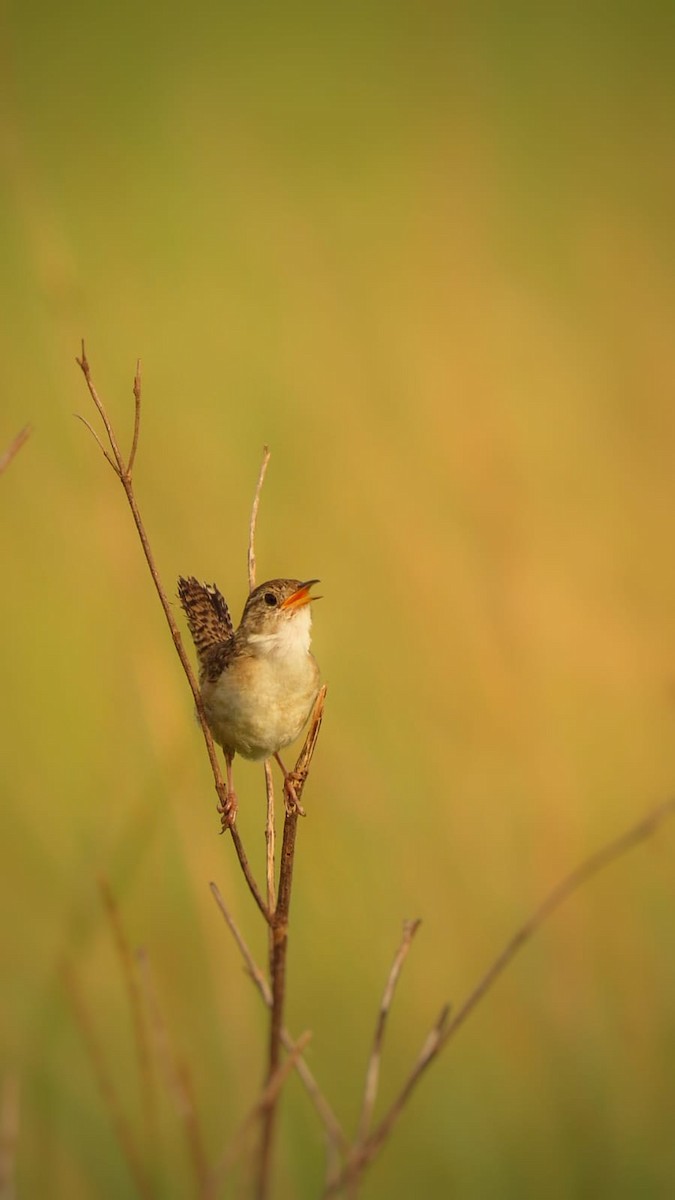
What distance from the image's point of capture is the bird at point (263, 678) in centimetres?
132

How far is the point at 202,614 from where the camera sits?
4.91 feet

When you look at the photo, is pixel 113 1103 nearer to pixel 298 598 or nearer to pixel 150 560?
pixel 150 560

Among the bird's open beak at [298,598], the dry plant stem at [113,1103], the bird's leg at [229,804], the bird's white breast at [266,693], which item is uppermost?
the bird's open beak at [298,598]

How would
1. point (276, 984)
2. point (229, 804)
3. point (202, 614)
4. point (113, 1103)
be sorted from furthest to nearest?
point (202, 614)
point (229, 804)
point (113, 1103)
point (276, 984)

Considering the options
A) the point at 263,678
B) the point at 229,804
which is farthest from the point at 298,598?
the point at 229,804

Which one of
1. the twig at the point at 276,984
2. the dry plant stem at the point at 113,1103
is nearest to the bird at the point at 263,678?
the dry plant stem at the point at 113,1103

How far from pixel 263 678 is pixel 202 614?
207 mm

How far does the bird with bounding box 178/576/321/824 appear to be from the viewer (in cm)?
132

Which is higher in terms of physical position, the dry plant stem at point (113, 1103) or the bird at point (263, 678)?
the bird at point (263, 678)

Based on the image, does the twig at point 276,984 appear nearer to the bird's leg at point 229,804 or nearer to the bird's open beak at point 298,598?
the bird's leg at point 229,804

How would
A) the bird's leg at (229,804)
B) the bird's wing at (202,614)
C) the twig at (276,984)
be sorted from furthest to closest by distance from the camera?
1. the bird's wing at (202,614)
2. the bird's leg at (229,804)
3. the twig at (276,984)

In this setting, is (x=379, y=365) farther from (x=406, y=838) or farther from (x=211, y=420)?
(x=406, y=838)

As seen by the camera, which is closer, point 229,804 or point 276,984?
point 276,984

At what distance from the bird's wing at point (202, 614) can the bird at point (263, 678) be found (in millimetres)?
40
